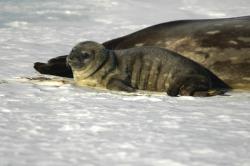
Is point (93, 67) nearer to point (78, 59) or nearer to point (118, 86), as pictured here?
point (78, 59)

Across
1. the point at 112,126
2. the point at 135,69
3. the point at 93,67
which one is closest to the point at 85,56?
the point at 93,67

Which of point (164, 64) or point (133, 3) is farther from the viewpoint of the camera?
point (133, 3)

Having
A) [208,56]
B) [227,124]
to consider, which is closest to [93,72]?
[208,56]

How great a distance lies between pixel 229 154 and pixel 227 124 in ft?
2.27

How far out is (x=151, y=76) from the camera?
16.9 ft

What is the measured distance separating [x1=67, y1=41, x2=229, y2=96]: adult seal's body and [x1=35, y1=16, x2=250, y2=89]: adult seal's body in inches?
5.4

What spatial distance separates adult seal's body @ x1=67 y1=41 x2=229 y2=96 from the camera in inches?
199

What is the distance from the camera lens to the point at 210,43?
557cm

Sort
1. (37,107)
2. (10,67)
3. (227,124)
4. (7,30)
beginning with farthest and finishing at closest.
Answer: (7,30) → (10,67) → (37,107) → (227,124)

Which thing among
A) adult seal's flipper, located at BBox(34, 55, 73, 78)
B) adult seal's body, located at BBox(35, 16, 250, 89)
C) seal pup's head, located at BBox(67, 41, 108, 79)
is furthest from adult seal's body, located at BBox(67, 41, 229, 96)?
adult seal's flipper, located at BBox(34, 55, 73, 78)

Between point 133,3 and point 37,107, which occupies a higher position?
point 133,3

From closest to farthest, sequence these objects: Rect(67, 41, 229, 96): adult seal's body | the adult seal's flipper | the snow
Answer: the snow < Rect(67, 41, 229, 96): adult seal's body < the adult seal's flipper

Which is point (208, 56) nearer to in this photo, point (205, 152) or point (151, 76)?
point (151, 76)

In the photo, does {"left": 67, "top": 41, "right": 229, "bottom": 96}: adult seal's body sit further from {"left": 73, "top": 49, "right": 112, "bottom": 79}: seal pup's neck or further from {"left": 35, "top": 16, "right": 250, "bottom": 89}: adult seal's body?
{"left": 35, "top": 16, "right": 250, "bottom": 89}: adult seal's body
